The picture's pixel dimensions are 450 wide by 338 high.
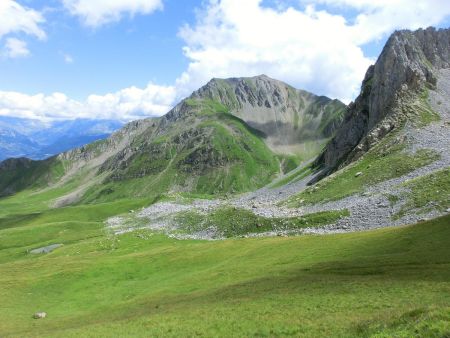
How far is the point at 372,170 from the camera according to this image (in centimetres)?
11881

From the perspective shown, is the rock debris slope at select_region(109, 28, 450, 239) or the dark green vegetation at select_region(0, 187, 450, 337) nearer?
the dark green vegetation at select_region(0, 187, 450, 337)

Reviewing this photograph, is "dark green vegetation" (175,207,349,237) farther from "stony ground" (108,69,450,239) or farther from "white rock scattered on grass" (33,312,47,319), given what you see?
"white rock scattered on grass" (33,312,47,319)

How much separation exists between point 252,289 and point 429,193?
52155mm

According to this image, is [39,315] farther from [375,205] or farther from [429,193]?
[429,193]

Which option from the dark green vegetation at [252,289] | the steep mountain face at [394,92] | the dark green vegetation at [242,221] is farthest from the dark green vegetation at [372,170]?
the dark green vegetation at [252,289]

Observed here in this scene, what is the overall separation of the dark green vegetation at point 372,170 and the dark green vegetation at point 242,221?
13.3 meters

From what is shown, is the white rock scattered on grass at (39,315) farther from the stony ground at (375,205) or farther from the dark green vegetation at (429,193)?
the dark green vegetation at (429,193)

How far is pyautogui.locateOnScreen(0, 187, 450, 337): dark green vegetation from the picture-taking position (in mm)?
37344

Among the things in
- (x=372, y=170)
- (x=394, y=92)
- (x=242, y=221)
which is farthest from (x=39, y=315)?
(x=394, y=92)

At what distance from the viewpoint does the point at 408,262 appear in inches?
2227

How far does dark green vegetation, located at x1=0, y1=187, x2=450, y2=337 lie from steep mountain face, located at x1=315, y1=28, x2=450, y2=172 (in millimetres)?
77989

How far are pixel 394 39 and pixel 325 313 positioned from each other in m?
171

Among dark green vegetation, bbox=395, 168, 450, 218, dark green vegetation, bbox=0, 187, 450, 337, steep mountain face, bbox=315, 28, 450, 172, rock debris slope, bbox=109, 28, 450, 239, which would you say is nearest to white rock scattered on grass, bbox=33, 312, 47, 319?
dark green vegetation, bbox=0, 187, 450, 337

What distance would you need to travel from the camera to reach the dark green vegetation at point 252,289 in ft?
123
